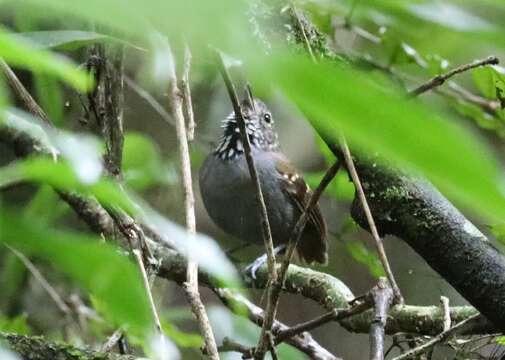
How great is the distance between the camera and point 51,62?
0.29m

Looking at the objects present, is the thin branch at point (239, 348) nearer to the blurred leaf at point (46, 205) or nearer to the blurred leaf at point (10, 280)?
the blurred leaf at point (46, 205)

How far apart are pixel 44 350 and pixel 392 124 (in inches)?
31.8

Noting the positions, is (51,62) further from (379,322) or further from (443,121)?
(379,322)

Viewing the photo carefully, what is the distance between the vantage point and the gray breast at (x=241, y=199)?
255 centimetres

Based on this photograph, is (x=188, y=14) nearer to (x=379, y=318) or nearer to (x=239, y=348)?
(x=379, y=318)

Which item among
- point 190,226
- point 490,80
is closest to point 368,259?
point 490,80

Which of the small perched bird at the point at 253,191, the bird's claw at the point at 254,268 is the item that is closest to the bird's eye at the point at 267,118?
the small perched bird at the point at 253,191

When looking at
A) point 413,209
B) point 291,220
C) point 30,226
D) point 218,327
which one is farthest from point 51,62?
point 291,220

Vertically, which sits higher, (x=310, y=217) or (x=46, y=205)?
(x=46, y=205)

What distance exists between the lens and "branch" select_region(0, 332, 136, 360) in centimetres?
91

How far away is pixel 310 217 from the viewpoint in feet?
8.67

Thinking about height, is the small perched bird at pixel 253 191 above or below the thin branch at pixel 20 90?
below

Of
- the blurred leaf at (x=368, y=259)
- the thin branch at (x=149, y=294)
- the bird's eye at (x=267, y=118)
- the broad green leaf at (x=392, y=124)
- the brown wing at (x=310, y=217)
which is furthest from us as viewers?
the bird's eye at (x=267, y=118)

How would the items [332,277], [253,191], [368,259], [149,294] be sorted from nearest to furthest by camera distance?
[149,294]
[332,277]
[368,259]
[253,191]
